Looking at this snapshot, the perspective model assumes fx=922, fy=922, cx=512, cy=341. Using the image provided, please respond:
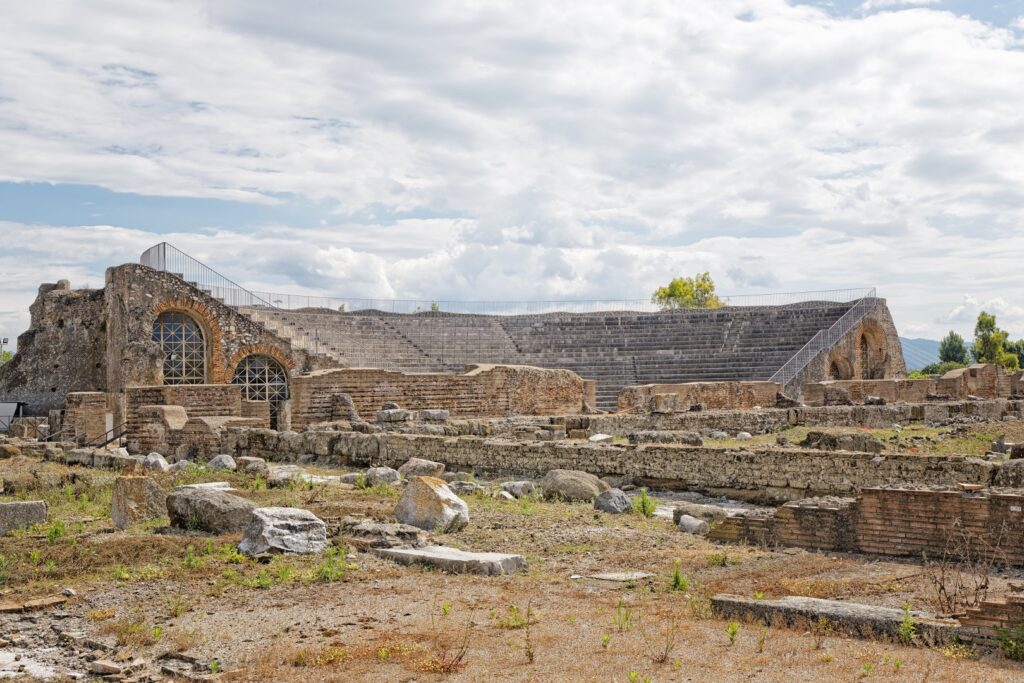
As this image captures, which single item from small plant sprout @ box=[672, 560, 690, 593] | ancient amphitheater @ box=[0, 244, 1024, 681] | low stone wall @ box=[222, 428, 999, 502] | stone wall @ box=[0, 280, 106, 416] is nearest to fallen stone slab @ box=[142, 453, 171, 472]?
ancient amphitheater @ box=[0, 244, 1024, 681]

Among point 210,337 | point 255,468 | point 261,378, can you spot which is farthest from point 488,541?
point 261,378

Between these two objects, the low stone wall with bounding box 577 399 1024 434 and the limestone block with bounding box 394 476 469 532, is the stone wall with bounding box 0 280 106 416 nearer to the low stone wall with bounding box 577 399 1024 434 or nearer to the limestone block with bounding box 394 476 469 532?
the low stone wall with bounding box 577 399 1024 434

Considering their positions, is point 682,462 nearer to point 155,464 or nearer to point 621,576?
point 621,576

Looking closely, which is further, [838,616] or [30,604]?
[30,604]

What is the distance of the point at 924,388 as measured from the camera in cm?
3469

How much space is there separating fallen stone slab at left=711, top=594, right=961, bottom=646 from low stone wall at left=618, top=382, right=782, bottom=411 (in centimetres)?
2445

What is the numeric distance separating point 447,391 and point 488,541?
56.6ft

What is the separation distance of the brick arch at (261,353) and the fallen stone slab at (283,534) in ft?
70.1

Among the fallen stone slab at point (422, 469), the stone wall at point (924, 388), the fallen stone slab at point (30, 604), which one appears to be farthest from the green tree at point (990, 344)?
the fallen stone slab at point (30, 604)

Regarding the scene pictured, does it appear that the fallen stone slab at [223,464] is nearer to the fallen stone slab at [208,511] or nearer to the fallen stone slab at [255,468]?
the fallen stone slab at [255,468]

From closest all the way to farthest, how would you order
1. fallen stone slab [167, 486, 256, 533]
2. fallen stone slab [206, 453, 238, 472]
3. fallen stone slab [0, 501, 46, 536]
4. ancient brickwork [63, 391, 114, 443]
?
1. fallen stone slab [167, 486, 256, 533]
2. fallen stone slab [0, 501, 46, 536]
3. fallen stone slab [206, 453, 238, 472]
4. ancient brickwork [63, 391, 114, 443]

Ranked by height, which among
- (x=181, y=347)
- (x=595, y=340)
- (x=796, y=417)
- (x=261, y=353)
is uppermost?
(x=595, y=340)

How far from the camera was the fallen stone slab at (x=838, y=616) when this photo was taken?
19.5 ft

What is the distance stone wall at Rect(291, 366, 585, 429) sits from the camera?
2405 centimetres
